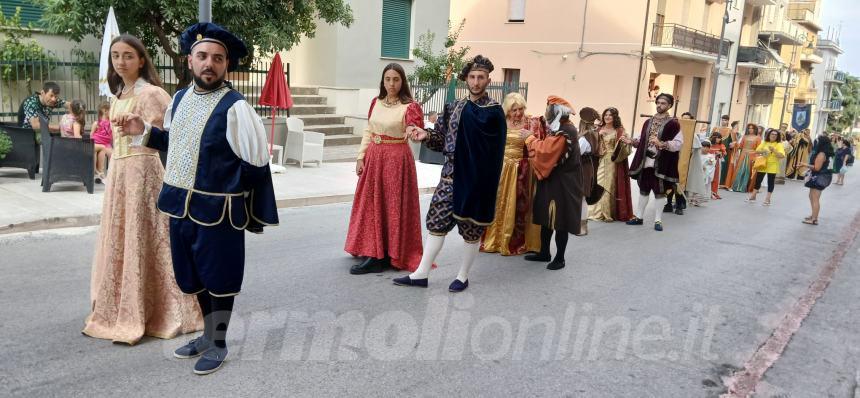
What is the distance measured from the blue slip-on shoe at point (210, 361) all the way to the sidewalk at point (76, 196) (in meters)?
4.24

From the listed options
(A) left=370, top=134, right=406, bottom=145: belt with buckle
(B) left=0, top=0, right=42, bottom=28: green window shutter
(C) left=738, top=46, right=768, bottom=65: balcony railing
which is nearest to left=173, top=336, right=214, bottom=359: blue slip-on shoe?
(A) left=370, top=134, right=406, bottom=145: belt with buckle

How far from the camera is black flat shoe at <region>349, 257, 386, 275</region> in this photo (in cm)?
588

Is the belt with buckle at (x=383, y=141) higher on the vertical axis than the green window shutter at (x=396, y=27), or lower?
lower

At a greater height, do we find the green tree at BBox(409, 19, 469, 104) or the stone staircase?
the green tree at BBox(409, 19, 469, 104)

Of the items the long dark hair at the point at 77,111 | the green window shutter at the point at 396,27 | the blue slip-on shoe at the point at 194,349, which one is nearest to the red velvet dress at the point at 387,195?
the blue slip-on shoe at the point at 194,349

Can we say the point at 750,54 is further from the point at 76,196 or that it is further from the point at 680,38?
the point at 76,196

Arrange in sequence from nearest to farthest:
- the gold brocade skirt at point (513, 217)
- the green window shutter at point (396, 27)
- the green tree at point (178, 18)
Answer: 1. the gold brocade skirt at point (513, 217)
2. the green tree at point (178, 18)
3. the green window shutter at point (396, 27)

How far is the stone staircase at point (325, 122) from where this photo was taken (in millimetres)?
15516

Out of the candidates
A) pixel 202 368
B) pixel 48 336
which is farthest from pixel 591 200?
pixel 48 336

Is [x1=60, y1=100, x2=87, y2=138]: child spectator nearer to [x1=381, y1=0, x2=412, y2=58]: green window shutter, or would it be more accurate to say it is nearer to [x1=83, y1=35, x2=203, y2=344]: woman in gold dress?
[x1=83, y1=35, x2=203, y2=344]: woman in gold dress

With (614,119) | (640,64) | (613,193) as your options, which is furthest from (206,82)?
(640,64)

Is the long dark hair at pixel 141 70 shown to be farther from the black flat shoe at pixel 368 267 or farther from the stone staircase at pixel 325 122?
the stone staircase at pixel 325 122

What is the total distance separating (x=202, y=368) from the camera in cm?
373

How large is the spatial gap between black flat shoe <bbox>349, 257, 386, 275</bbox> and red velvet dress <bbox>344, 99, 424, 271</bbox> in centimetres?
8
